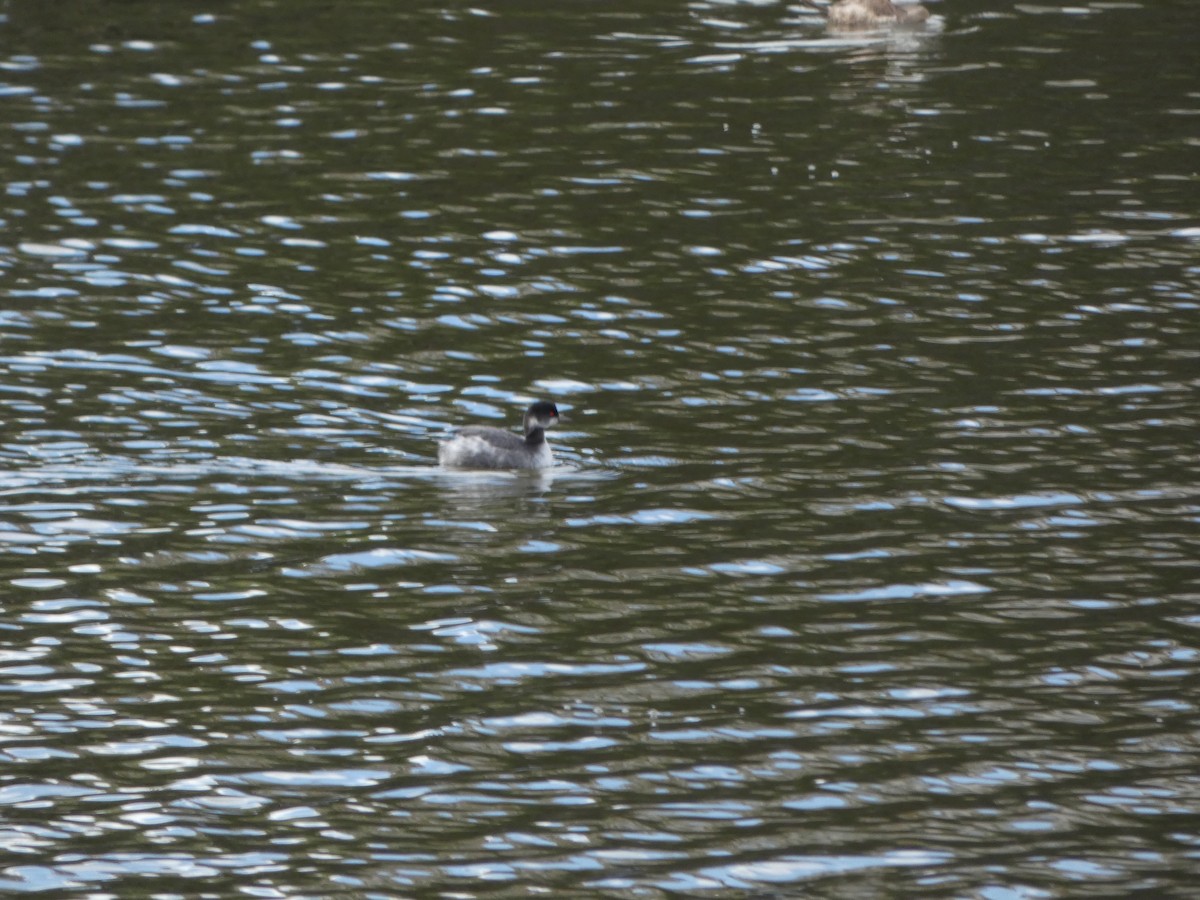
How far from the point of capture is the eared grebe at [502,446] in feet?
60.9

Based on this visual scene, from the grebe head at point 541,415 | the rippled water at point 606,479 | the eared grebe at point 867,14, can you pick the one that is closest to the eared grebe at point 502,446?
the grebe head at point 541,415

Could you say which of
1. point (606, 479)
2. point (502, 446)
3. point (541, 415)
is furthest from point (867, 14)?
point (502, 446)

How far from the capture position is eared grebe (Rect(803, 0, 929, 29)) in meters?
37.3

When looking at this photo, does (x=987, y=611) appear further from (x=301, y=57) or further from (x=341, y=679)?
(x=301, y=57)

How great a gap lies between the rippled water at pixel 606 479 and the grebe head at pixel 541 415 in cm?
51

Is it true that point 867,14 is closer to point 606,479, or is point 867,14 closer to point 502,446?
point 606,479

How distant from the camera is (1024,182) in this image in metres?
27.5

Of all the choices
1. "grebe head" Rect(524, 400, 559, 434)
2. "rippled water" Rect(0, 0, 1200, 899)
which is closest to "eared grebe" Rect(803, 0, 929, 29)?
"rippled water" Rect(0, 0, 1200, 899)

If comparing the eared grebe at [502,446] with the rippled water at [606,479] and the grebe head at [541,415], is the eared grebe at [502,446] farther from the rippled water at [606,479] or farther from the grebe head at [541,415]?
the rippled water at [606,479]

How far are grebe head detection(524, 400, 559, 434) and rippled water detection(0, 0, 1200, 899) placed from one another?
0.51m

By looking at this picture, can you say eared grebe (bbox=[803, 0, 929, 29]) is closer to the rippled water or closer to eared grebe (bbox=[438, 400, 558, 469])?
the rippled water

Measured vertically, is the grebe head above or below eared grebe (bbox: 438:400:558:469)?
above

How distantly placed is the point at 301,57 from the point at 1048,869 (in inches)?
1065

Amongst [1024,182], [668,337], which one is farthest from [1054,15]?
[668,337]
